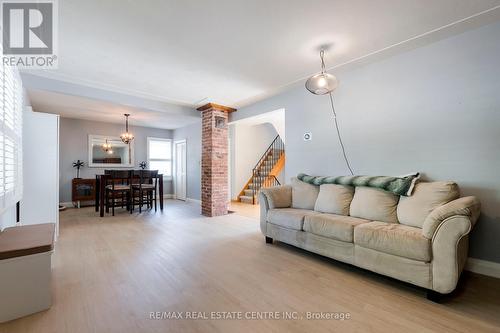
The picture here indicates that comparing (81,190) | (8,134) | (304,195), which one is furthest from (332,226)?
(81,190)

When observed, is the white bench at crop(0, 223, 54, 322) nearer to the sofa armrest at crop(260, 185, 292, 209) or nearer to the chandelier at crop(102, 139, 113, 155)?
the sofa armrest at crop(260, 185, 292, 209)

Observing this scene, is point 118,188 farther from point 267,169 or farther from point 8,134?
point 267,169

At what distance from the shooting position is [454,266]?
1756 mm

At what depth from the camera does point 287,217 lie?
3.00 m

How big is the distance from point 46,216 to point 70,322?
2395 millimetres

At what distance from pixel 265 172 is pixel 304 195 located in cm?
432

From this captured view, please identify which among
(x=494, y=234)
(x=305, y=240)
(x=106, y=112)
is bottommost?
(x=305, y=240)

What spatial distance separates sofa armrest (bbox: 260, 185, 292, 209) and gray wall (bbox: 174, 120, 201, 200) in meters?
3.82

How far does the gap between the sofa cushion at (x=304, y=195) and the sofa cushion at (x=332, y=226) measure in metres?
0.58

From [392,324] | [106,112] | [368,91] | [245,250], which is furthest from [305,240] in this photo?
[106,112]

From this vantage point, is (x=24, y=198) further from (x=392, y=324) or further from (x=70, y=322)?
(x=392, y=324)

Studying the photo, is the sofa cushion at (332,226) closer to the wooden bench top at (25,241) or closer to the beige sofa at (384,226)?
the beige sofa at (384,226)

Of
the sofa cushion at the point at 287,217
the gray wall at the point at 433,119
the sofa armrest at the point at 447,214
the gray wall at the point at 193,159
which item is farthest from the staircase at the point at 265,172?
the sofa armrest at the point at 447,214

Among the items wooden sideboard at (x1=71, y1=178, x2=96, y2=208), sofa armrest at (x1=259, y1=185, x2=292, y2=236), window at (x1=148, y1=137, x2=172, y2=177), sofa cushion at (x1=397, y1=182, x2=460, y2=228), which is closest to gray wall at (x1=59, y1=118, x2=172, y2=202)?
wooden sideboard at (x1=71, y1=178, x2=96, y2=208)
